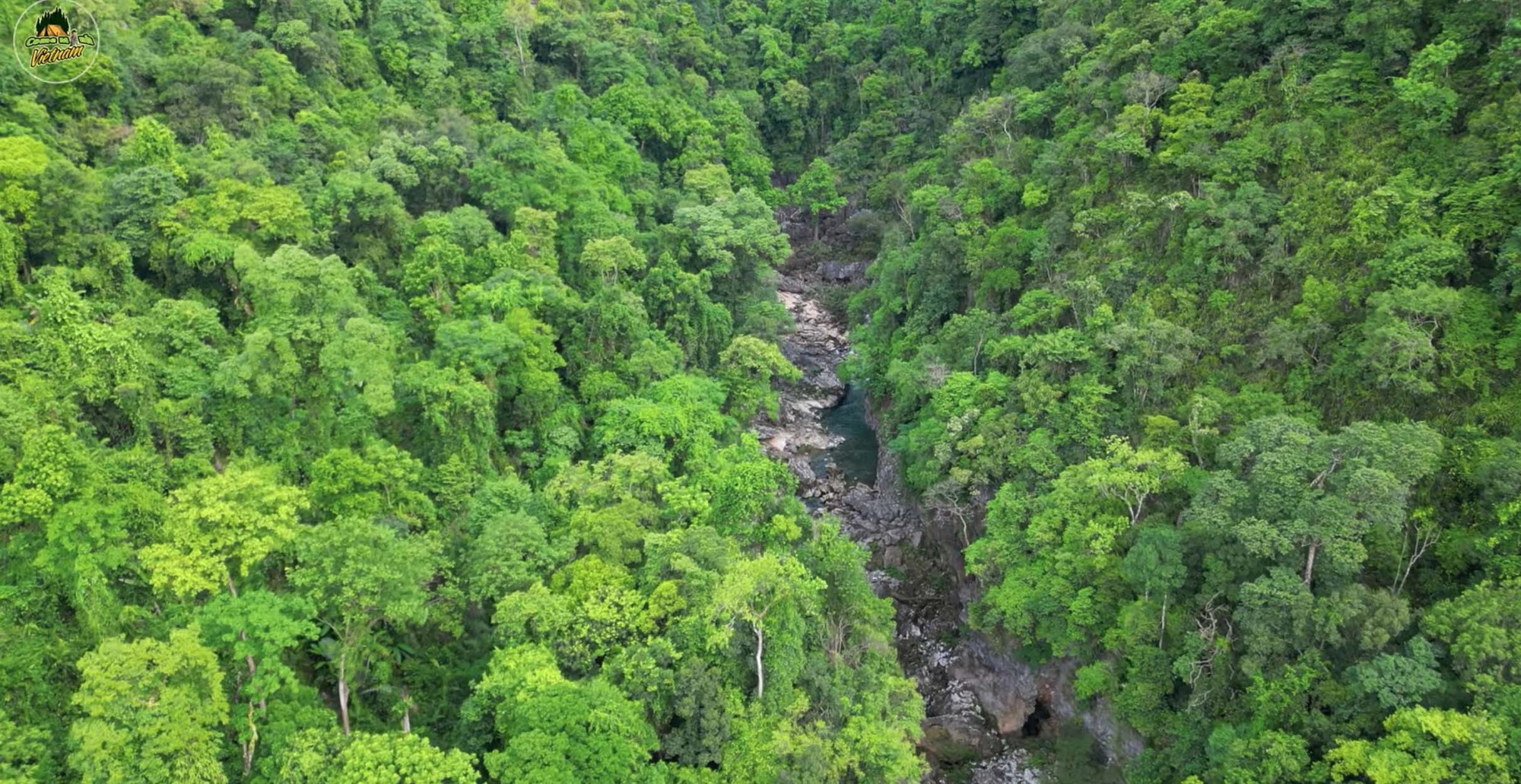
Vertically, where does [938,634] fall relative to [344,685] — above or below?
below

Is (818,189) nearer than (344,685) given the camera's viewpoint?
No

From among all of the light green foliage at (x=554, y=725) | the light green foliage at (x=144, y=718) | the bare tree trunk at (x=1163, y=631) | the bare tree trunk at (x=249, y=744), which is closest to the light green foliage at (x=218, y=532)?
the light green foliage at (x=144, y=718)

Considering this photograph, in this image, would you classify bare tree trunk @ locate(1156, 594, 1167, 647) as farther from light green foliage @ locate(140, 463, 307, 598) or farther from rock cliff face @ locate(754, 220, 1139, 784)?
light green foliage @ locate(140, 463, 307, 598)

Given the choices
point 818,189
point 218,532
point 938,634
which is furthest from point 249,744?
point 818,189

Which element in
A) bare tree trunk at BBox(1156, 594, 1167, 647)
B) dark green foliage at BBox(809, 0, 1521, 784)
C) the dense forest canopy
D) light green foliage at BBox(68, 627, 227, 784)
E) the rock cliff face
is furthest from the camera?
the rock cliff face

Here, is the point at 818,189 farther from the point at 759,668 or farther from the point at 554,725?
the point at 554,725

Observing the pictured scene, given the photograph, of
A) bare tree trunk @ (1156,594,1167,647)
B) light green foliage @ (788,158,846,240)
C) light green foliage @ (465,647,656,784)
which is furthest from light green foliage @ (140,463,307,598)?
light green foliage @ (788,158,846,240)
